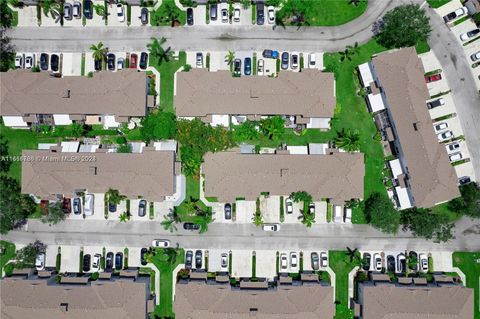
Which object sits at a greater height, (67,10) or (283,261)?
(67,10)

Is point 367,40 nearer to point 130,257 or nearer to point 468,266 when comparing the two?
point 468,266

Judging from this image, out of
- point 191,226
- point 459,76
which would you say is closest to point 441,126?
point 459,76

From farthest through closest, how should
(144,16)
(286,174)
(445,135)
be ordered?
1. (144,16)
2. (445,135)
3. (286,174)

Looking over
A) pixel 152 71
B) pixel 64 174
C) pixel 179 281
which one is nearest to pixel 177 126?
pixel 152 71

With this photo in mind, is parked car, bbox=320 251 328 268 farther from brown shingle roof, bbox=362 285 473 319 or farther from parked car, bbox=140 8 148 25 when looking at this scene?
parked car, bbox=140 8 148 25

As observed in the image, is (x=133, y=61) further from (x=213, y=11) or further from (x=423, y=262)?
(x=423, y=262)
